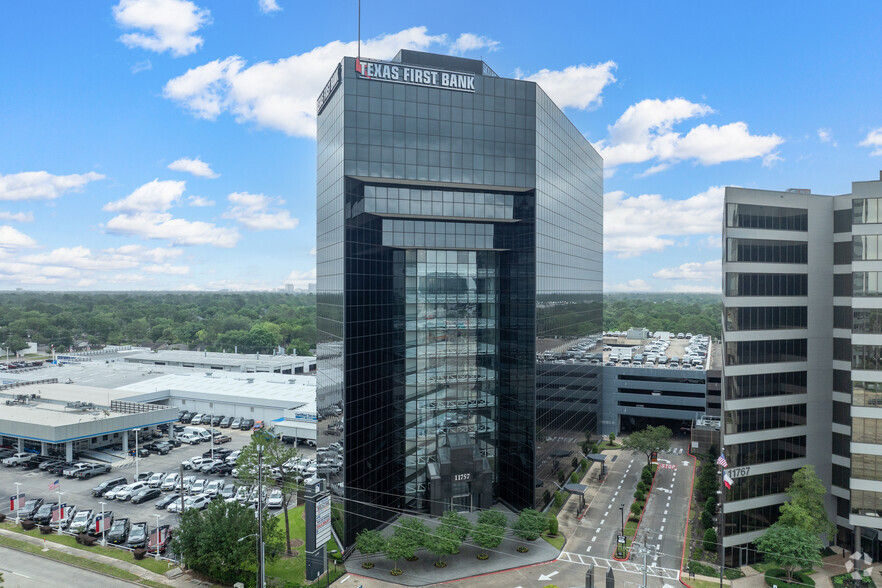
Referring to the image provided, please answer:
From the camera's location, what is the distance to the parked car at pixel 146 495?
5900 cm

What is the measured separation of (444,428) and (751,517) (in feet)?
95.0

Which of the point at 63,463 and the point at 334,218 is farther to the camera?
the point at 63,463

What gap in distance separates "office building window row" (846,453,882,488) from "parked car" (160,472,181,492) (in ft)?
226

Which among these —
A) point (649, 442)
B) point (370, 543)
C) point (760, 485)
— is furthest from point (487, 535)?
point (649, 442)

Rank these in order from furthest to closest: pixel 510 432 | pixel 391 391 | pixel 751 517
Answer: pixel 510 432 → pixel 391 391 → pixel 751 517

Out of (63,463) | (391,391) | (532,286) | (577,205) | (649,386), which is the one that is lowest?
(63,463)

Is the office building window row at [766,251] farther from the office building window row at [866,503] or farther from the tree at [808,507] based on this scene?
the office building window row at [866,503]

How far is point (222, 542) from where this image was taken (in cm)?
4031

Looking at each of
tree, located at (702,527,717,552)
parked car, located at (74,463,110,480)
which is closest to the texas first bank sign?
tree, located at (702,527,717,552)

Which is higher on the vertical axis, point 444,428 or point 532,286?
point 532,286

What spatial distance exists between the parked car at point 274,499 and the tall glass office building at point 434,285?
1319cm

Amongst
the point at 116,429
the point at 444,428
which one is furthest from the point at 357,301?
the point at 116,429

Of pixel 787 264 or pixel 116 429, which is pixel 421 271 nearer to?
pixel 787 264

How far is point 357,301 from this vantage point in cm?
4822
